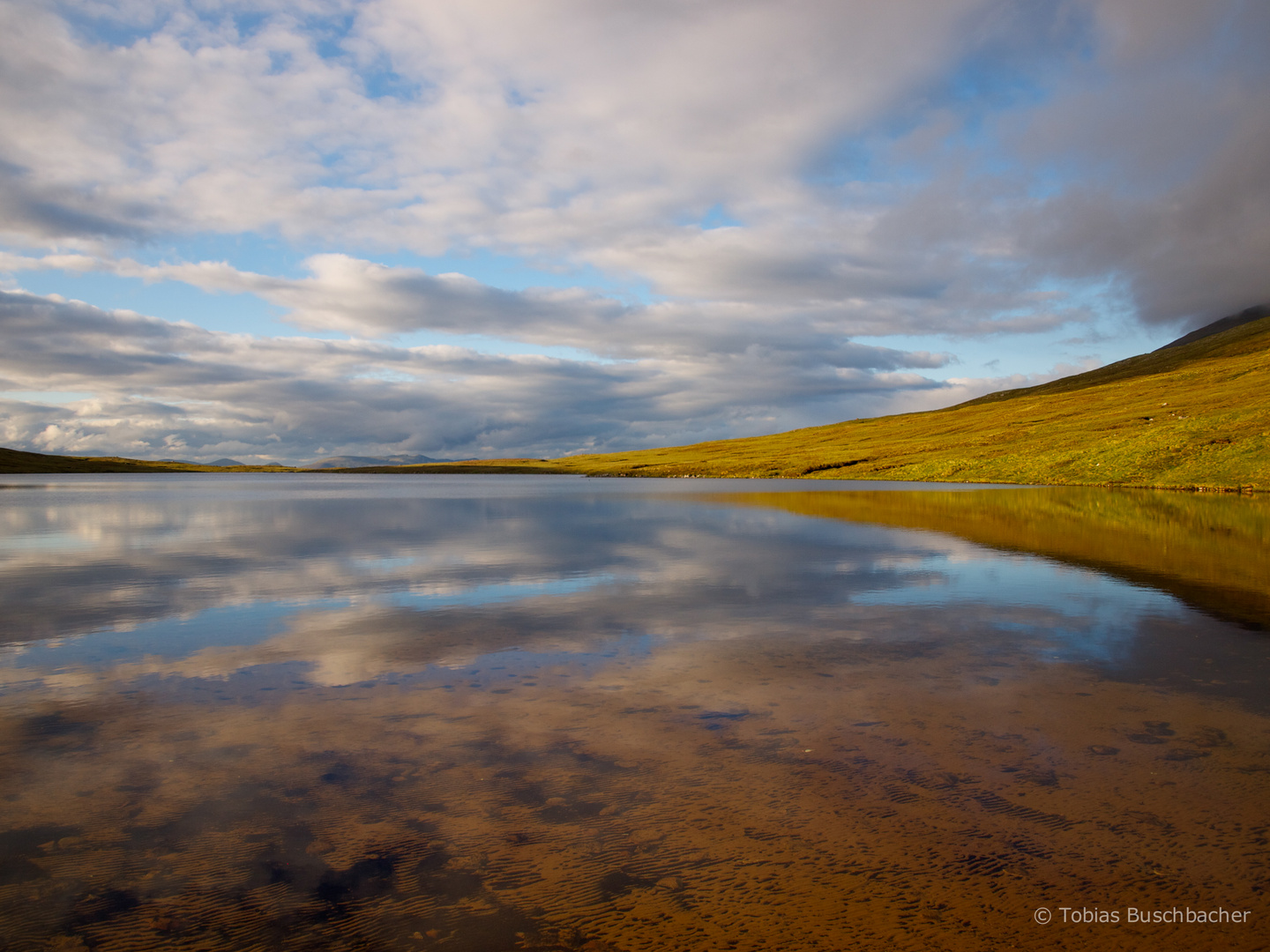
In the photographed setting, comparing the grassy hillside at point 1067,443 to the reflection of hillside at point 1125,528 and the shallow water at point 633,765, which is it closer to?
the reflection of hillside at point 1125,528

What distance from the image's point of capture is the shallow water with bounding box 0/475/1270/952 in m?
5.45

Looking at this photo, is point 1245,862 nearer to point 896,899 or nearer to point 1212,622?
point 896,899

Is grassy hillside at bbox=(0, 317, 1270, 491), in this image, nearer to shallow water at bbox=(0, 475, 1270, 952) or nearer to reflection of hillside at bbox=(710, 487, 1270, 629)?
reflection of hillside at bbox=(710, 487, 1270, 629)

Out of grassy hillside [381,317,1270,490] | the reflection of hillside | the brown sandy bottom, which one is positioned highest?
grassy hillside [381,317,1270,490]

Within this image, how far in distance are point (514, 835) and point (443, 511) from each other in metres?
44.0

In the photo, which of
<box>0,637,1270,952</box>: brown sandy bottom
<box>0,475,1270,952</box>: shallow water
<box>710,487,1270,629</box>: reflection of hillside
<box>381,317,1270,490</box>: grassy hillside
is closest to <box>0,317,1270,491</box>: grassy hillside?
<box>381,317,1270,490</box>: grassy hillside

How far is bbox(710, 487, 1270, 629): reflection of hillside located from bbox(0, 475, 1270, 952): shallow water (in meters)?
0.65

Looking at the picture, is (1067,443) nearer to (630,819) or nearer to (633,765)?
(633,765)

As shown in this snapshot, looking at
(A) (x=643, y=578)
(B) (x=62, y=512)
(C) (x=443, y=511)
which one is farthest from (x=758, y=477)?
(A) (x=643, y=578)

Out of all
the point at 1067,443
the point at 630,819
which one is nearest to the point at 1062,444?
the point at 1067,443

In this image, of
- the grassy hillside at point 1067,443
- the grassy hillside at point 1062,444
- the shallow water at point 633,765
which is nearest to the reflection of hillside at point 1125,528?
the shallow water at point 633,765

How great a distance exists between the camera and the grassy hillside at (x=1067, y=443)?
6731 centimetres

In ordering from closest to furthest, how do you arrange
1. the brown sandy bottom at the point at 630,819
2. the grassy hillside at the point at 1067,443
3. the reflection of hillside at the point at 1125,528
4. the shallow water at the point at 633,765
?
the brown sandy bottom at the point at 630,819 < the shallow water at the point at 633,765 < the reflection of hillside at the point at 1125,528 < the grassy hillside at the point at 1067,443

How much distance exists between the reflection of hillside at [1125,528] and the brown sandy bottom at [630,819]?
9765 mm
